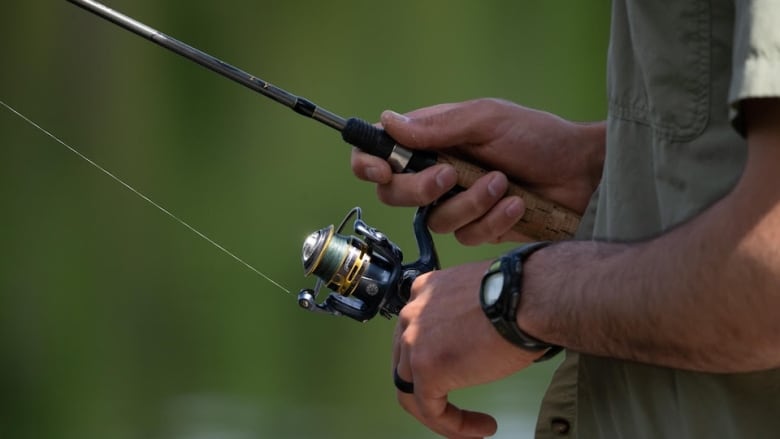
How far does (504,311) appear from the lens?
0.90 meters

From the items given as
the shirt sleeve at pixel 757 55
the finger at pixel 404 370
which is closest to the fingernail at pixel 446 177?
the finger at pixel 404 370

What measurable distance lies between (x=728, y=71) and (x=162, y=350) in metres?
2.30

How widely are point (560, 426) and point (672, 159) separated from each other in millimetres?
284

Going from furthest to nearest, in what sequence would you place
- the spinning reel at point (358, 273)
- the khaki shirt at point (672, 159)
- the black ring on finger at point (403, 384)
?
the spinning reel at point (358, 273) < the black ring on finger at point (403, 384) < the khaki shirt at point (672, 159)

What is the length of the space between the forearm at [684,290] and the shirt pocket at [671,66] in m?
0.09

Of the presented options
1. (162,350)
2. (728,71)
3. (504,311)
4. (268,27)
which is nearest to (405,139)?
(504,311)

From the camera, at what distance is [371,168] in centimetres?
131

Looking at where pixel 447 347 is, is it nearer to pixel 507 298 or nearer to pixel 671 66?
pixel 507 298

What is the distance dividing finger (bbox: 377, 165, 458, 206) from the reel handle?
0.01m

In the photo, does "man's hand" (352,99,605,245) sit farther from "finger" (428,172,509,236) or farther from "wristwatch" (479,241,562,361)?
Result: "wristwatch" (479,241,562,361)

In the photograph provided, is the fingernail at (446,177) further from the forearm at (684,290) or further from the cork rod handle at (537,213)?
the forearm at (684,290)

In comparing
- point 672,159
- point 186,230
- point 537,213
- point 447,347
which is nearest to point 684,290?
point 672,159

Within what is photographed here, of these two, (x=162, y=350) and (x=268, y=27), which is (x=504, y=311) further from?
(x=268, y=27)

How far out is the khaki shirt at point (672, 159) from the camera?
0.81m
